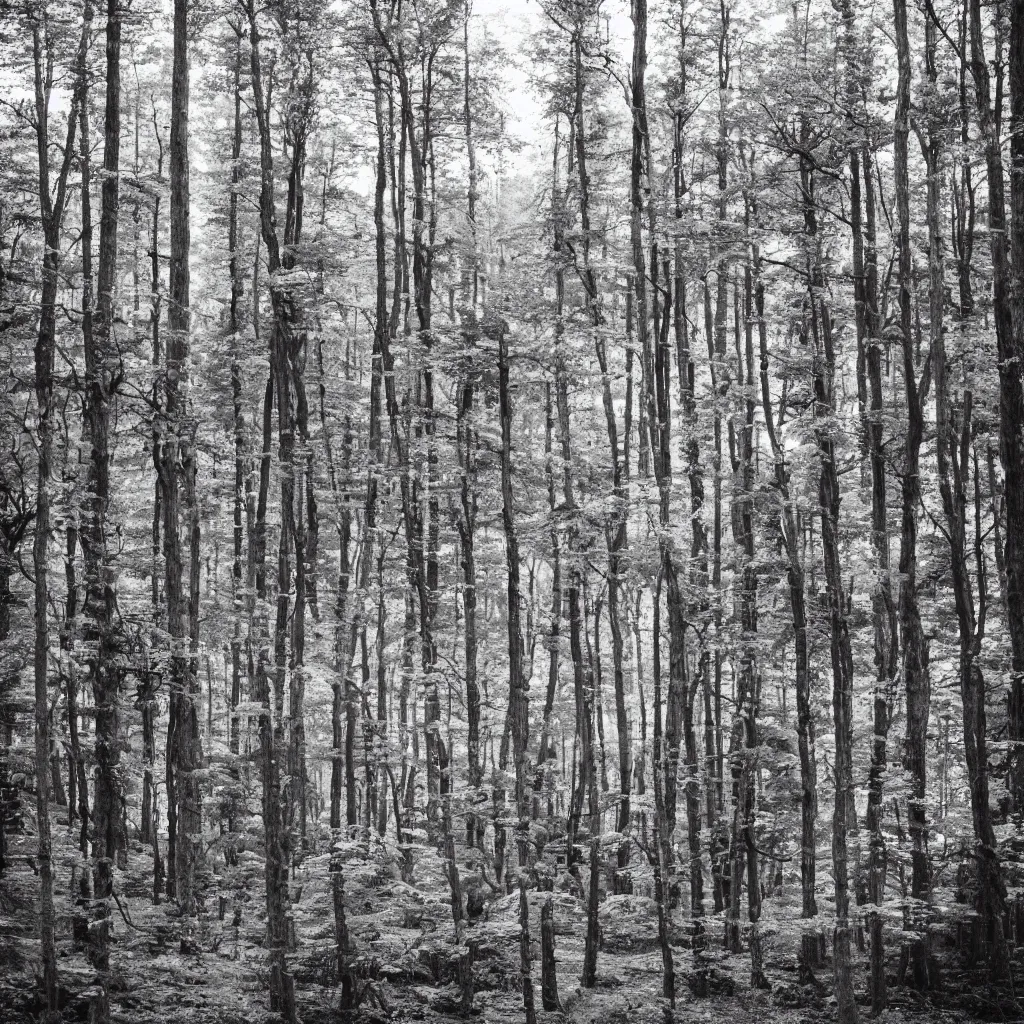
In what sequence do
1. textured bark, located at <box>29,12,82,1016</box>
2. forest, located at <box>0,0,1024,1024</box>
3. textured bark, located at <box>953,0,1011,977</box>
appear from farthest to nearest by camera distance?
forest, located at <box>0,0,1024,1024</box> → textured bark, located at <box>953,0,1011,977</box> → textured bark, located at <box>29,12,82,1016</box>

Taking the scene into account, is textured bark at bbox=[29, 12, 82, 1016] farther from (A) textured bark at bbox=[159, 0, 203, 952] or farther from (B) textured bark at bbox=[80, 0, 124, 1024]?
(A) textured bark at bbox=[159, 0, 203, 952]

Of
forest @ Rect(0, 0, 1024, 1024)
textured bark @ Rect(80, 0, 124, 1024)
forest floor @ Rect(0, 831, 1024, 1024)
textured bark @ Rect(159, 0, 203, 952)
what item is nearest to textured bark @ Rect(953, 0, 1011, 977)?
forest @ Rect(0, 0, 1024, 1024)

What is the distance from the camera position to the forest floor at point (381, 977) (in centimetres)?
1134

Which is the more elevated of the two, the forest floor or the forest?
the forest

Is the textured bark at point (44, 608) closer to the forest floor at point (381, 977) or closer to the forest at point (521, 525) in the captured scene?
the forest at point (521, 525)

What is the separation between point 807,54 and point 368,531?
38.1 ft

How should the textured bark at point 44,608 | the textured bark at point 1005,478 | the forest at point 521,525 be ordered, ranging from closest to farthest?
the textured bark at point 44,608 < the textured bark at point 1005,478 < the forest at point 521,525

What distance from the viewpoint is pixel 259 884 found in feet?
58.6

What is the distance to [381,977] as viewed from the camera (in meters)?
13.9

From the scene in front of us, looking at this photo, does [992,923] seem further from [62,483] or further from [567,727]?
[567,727]

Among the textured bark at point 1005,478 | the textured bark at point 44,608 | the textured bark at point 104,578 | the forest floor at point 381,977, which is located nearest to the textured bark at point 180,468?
the textured bark at point 104,578

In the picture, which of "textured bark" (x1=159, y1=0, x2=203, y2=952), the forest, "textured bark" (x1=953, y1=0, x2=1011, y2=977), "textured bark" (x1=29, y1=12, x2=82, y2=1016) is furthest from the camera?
"textured bark" (x1=159, y1=0, x2=203, y2=952)

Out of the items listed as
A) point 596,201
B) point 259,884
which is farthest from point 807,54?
point 259,884

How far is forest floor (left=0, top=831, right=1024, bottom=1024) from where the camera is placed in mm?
11336
